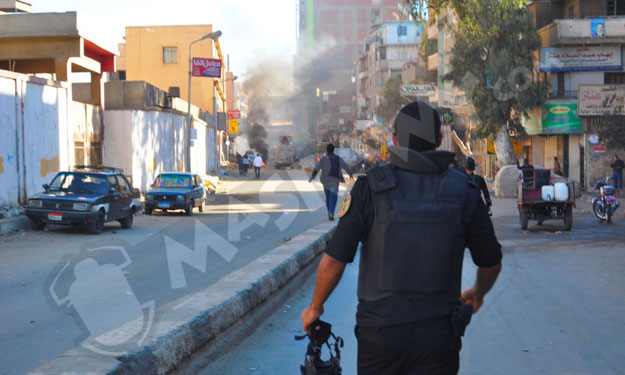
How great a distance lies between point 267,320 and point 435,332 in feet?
15.2

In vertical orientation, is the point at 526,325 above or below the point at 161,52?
below

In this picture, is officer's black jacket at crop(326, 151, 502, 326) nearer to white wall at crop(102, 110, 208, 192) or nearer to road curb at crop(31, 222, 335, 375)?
road curb at crop(31, 222, 335, 375)

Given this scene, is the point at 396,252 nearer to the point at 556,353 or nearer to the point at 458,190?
the point at 458,190

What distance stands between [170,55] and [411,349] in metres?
63.5

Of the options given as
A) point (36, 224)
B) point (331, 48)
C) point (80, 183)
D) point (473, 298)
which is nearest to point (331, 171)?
point (80, 183)

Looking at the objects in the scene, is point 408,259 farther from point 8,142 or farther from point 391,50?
point 391,50

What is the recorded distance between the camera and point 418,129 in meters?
3.47

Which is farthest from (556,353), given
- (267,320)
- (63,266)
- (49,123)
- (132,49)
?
(132,49)

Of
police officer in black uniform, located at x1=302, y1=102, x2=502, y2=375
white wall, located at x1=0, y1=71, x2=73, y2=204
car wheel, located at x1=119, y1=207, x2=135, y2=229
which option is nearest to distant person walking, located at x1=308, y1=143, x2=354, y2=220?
car wheel, located at x1=119, y1=207, x2=135, y2=229

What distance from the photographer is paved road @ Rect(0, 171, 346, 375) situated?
23.0ft

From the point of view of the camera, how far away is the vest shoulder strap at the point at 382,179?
3.27 meters

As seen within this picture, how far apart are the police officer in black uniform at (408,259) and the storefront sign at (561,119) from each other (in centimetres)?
3818

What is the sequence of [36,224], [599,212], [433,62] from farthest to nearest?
[433,62], [599,212], [36,224]

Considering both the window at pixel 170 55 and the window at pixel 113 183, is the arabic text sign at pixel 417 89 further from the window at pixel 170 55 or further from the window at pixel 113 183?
the window at pixel 113 183
